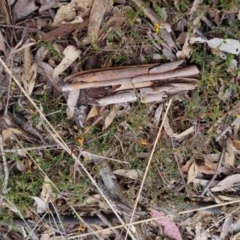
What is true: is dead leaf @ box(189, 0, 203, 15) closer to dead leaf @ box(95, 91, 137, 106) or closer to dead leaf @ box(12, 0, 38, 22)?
dead leaf @ box(95, 91, 137, 106)

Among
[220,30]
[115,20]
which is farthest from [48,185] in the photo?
[220,30]

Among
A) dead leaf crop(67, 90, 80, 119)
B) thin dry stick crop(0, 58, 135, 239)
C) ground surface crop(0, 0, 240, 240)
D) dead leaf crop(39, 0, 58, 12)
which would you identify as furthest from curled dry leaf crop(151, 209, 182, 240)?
dead leaf crop(39, 0, 58, 12)

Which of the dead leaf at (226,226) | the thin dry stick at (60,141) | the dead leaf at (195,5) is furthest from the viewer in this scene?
the dead leaf at (226,226)

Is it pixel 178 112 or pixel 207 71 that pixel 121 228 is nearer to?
pixel 178 112

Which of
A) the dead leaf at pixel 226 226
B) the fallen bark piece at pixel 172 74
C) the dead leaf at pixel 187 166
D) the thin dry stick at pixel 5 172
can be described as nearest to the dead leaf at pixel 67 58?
the fallen bark piece at pixel 172 74

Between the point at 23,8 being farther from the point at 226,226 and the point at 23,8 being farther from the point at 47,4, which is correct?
the point at 226,226

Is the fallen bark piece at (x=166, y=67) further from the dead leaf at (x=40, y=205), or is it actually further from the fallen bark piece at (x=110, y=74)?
the dead leaf at (x=40, y=205)

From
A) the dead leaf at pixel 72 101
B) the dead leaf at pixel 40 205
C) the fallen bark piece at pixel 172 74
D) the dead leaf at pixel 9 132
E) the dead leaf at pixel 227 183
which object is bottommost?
the dead leaf at pixel 40 205
